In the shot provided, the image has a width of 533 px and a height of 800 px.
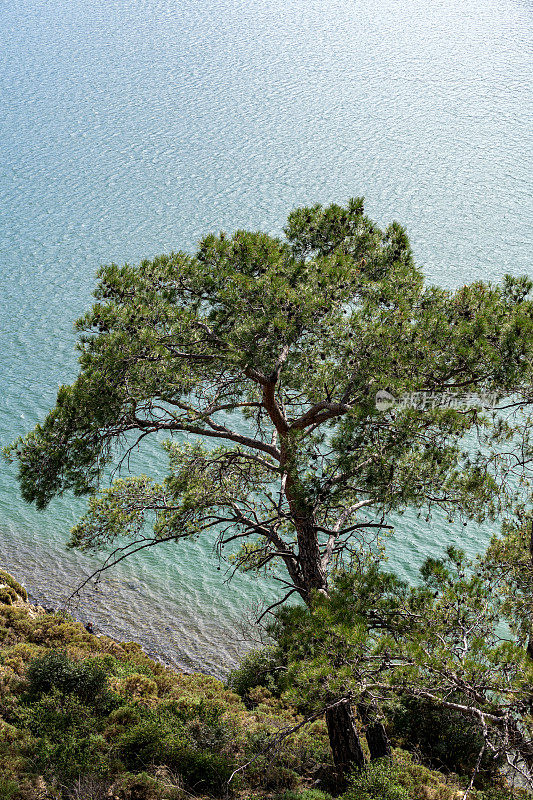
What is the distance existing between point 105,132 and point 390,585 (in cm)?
4061

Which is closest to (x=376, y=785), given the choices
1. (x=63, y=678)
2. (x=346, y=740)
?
(x=346, y=740)

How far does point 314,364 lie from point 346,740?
463 centimetres

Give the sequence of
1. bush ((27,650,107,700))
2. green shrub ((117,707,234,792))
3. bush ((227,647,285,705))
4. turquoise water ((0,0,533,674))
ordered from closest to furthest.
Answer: green shrub ((117,707,234,792)) < bush ((27,650,107,700)) < bush ((227,647,285,705)) < turquoise water ((0,0,533,674))

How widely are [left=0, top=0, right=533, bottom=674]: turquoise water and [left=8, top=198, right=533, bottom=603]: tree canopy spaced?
7742mm

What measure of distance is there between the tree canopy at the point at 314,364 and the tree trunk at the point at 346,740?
1572 millimetres

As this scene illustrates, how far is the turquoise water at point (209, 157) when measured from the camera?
17562 millimetres

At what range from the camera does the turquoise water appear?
1756 cm

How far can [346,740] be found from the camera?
28.8ft

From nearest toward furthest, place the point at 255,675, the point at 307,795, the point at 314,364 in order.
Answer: the point at 307,795 → the point at 314,364 → the point at 255,675

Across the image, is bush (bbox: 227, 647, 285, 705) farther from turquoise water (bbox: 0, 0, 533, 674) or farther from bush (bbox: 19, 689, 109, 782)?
bush (bbox: 19, 689, 109, 782)

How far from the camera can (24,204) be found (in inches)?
1399

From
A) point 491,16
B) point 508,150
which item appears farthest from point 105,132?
point 491,16

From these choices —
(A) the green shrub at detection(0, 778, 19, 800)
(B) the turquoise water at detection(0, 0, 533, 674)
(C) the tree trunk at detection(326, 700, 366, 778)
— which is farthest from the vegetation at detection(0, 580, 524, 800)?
(B) the turquoise water at detection(0, 0, 533, 674)

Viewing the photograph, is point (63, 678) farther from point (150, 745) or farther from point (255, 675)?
point (255, 675)
